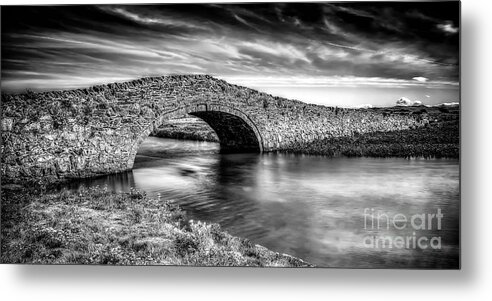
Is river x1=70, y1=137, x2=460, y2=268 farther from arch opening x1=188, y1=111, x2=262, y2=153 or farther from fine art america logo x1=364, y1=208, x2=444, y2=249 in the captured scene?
arch opening x1=188, y1=111, x2=262, y2=153

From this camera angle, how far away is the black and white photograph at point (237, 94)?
4.32 m

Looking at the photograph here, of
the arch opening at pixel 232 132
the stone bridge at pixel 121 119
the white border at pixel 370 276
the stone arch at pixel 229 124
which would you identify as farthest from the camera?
the arch opening at pixel 232 132

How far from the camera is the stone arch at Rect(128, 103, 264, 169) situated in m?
5.45

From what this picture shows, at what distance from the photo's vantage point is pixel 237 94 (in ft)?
16.5

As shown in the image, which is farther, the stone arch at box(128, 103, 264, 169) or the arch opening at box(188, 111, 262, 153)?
the arch opening at box(188, 111, 262, 153)

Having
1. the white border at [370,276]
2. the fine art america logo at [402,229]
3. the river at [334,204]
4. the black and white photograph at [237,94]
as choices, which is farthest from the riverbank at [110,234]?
the fine art america logo at [402,229]

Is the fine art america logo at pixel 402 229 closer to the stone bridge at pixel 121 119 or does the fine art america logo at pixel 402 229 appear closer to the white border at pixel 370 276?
the white border at pixel 370 276

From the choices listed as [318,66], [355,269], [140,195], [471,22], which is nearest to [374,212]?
[355,269]

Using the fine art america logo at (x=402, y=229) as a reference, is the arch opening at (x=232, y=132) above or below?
above

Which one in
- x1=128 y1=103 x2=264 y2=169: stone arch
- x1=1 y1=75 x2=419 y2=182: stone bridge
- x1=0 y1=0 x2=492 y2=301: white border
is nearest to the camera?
x1=0 y1=0 x2=492 y2=301: white border

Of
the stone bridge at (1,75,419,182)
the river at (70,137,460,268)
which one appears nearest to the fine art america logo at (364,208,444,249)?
the river at (70,137,460,268)

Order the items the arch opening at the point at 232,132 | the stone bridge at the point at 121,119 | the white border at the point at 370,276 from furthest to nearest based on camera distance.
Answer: the arch opening at the point at 232,132
the stone bridge at the point at 121,119
the white border at the point at 370,276

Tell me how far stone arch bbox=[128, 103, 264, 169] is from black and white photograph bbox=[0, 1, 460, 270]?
1.57ft

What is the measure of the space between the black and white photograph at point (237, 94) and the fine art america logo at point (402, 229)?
0.01m
